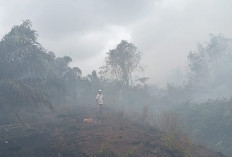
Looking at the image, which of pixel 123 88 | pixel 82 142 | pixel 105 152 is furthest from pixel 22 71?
pixel 123 88

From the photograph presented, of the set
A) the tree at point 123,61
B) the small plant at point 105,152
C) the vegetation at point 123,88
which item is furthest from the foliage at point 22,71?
the tree at point 123,61

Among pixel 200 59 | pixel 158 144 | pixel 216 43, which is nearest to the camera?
pixel 158 144

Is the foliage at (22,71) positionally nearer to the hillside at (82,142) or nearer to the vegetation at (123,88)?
the vegetation at (123,88)

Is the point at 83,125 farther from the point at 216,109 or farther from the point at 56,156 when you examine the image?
the point at 216,109

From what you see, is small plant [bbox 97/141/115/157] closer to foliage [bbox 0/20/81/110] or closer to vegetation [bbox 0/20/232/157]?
vegetation [bbox 0/20/232/157]

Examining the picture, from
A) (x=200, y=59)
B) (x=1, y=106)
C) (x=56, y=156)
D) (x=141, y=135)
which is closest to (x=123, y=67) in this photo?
(x=200, y=59)

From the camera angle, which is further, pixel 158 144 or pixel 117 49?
pixel 117 49

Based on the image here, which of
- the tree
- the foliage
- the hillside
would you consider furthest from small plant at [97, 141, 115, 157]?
the tree

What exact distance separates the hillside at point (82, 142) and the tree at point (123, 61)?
59.2ft

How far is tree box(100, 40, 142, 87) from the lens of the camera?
31.7 m

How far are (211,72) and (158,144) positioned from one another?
3392 cm

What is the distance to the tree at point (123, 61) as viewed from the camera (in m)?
31.7

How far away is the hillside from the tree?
18.0 metres

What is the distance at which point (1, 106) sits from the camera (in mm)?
15383
